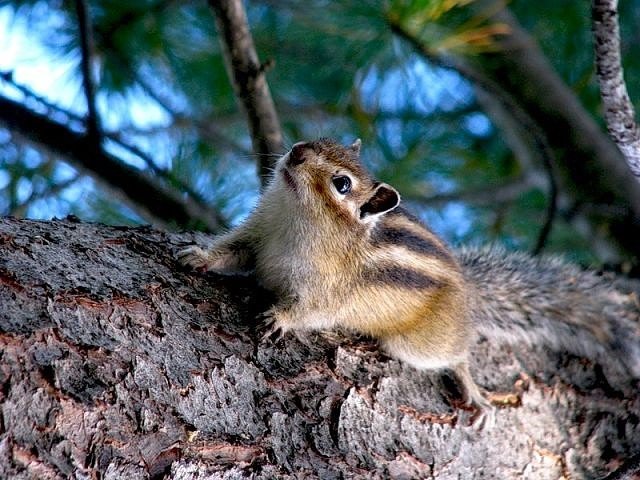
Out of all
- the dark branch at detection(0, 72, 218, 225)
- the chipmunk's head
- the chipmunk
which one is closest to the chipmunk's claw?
the chipmunk

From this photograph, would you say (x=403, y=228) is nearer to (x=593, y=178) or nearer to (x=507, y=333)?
(x=507, y=333)

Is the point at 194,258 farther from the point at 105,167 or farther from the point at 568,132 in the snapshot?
the point at 568,132

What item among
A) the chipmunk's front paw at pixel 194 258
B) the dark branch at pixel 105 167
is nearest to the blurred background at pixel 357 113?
the dark branch at pixel 105 167

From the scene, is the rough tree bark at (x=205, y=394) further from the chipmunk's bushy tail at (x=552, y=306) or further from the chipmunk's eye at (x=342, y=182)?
the chipmunk's eye at (x=342, y=182)

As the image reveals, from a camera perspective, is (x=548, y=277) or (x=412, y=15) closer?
(x=548, y=277)

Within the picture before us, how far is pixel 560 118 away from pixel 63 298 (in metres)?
2.55

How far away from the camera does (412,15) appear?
307cm

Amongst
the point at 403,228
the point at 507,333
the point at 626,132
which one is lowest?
the point at 507,333

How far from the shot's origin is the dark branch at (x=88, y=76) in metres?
2.71

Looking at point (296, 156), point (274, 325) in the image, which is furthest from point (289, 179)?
point (274, 325)

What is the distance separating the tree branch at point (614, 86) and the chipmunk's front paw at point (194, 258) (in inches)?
41.6

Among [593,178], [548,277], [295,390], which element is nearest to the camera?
[295,390]

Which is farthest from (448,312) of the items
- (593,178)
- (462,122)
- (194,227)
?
(462,122)

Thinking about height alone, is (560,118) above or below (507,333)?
above
